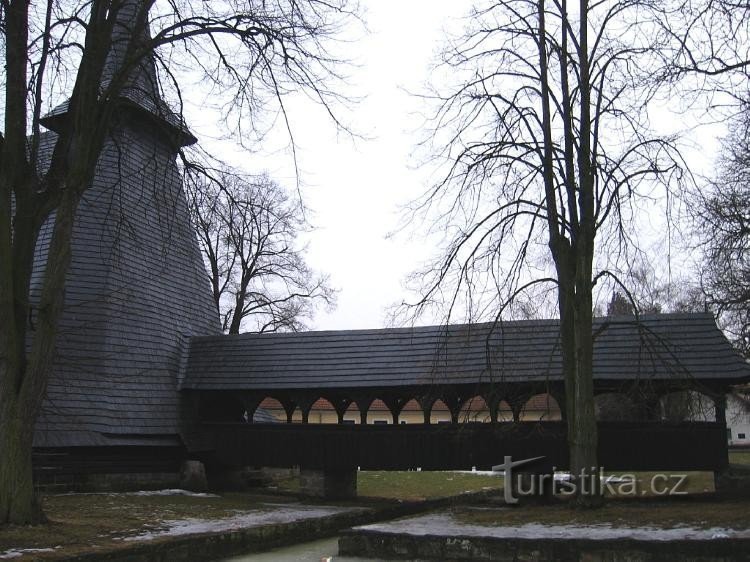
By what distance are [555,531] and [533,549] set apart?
712 mm

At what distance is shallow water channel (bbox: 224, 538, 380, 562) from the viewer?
931cm

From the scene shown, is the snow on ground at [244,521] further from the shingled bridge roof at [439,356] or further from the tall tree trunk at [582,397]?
the tall tree trunk at [582,397]

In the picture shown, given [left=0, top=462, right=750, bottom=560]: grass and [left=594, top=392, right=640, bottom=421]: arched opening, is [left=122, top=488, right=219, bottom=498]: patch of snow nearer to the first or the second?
[left=0, top=462, right=750, bottom=560]: grass

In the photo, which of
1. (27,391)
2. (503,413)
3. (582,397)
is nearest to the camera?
(27,391)

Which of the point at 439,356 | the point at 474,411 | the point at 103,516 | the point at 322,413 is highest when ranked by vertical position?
the point at 439,356

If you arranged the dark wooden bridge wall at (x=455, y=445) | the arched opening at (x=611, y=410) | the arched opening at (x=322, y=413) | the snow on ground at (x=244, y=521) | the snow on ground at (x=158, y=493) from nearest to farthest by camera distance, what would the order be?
the snow on ground at (x=244, y=521) → the dark wooden bridge wall at (x=455, y=445) → the snow on ground at (x=158, y=493) → the arched opening at (x=611, y=410) → the arched opening at (x=322, y=413)

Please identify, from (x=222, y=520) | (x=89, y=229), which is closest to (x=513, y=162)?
(x=222, y=520)

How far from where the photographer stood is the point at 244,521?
11.4 metres

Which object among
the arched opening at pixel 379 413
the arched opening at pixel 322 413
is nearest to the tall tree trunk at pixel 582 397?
the arched opening at pixel 322 413

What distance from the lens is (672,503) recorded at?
1173 cm

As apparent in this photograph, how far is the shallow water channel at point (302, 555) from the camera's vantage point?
9307mm

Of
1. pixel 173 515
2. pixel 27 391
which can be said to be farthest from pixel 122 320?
pixel 27 391

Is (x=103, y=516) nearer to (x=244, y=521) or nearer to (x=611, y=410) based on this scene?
(x=244, y=521)

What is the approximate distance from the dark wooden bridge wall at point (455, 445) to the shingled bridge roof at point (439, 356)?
0.92m
